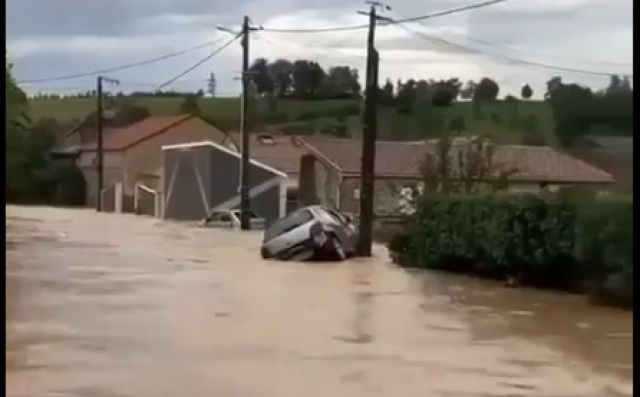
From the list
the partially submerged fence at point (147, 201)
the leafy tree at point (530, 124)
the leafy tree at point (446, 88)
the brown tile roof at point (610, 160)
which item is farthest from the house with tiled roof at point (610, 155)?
the partially submerged fence at point (147, 201)

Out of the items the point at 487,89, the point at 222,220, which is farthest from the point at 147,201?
the point at 487,89

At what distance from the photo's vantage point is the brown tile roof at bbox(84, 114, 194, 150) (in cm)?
359

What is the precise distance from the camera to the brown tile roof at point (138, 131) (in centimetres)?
359

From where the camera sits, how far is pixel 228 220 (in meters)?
4.01

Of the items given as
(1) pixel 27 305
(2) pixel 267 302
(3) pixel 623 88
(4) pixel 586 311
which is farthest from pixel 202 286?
(3) pixel 623 88

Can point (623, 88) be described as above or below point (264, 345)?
above

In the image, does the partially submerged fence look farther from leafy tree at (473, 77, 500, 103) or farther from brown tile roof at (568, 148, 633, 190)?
brown tile roof at (568, 148, 633, 190)

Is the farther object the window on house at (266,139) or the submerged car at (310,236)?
the submerged car at (310,236)

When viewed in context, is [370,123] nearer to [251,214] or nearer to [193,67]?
[251,214]

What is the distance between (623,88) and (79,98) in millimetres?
1510

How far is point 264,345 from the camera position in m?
3.93

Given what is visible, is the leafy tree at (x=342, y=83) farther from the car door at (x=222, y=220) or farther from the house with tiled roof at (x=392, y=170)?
the car door at (x=222, y=220)

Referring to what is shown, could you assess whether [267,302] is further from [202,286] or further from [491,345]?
[491,345]

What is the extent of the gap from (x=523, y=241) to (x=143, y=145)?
6.89 feet
